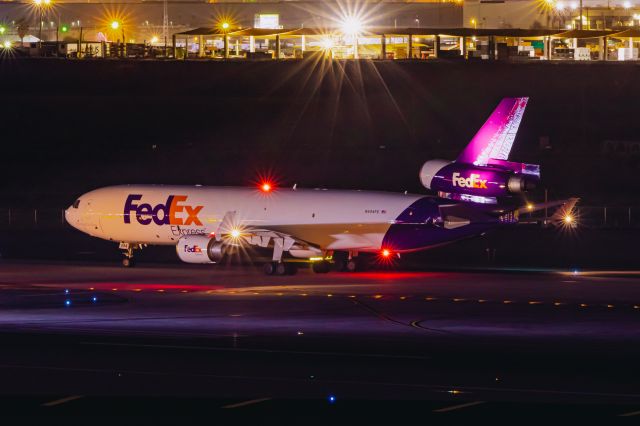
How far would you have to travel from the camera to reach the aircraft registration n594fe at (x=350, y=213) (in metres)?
48.9

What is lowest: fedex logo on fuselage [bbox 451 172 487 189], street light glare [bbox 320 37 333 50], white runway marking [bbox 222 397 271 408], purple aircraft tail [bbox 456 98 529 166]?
white runway marking [bbox 222 397 271 408]

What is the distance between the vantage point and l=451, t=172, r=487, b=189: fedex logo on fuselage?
162ft

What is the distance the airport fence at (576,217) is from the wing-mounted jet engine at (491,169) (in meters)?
16.8

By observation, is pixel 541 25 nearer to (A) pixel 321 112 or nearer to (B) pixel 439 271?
(A) pixel 321 112

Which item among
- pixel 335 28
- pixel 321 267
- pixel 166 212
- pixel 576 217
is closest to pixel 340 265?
pixel 321 267

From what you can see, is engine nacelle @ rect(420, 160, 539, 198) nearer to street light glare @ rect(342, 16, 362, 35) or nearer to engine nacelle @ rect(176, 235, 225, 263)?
engine nacelle @ rect(176, 235, 225, 263)

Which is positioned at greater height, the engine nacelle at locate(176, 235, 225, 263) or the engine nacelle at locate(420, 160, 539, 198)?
the engine nacelle at locate(420, 160, 539, 198)

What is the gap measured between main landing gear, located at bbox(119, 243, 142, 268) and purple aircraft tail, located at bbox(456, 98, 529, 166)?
14636mm

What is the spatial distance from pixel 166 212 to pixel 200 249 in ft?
10.5

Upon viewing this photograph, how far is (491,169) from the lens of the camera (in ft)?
163

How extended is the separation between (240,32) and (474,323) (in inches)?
3521

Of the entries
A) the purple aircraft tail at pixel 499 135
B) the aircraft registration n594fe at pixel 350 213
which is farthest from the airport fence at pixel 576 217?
the purple aircraft tail at pixel 499 135

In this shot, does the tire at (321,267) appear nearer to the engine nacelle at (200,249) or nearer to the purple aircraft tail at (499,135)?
the engine nacelle at (200,249)

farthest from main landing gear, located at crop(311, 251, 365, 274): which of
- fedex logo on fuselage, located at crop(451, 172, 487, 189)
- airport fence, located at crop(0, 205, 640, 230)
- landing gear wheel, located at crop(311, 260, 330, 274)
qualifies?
airport fence, located at crop(0, 205, 640, 230)
